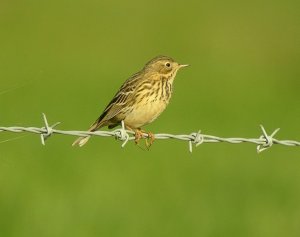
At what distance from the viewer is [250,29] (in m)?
30.7

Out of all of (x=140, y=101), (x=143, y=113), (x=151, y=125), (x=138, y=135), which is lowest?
(x=138, y=135)

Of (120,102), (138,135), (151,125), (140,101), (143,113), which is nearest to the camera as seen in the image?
(138,135)

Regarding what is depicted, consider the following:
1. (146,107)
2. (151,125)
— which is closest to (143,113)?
(146,107)

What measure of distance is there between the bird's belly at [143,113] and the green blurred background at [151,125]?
6.66 ft

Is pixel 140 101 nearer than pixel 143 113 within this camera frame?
No

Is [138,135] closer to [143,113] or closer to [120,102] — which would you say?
[143,113]

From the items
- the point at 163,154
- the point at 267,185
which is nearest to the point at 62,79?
the point at 163,154

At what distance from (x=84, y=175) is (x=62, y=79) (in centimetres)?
712

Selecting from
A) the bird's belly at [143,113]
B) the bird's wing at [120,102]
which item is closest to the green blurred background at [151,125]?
the bird's wing at [120,102]

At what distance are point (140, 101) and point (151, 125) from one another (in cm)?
666

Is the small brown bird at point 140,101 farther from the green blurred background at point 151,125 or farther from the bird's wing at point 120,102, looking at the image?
the green blurred background at point 151,125

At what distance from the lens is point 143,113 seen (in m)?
12.4

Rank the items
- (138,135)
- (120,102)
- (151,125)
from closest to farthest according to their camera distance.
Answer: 1. (138,135)
2. (120,102)
3. (151,125)

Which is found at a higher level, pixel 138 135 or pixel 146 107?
pixel 146 107
